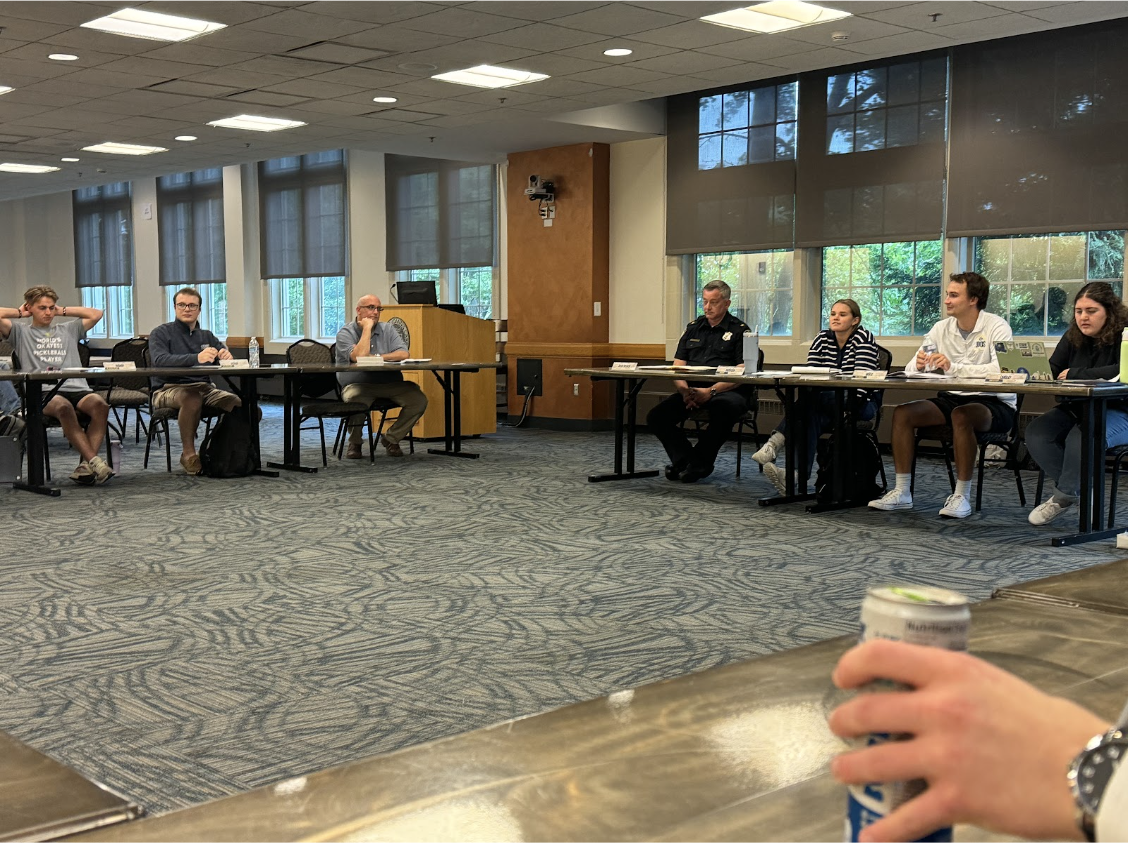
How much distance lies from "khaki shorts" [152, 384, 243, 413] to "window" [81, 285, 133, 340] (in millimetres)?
10317

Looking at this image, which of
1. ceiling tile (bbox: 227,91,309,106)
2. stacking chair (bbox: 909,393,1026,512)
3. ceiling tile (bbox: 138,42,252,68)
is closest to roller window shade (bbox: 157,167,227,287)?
ceiling tile (bbox: 227,91,309,106)

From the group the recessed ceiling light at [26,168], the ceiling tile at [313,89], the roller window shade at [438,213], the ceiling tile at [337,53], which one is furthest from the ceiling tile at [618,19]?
the recessed ceiling light at [26,168]

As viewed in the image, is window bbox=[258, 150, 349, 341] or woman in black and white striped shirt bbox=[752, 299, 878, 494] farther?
window bbox=[258, 150, 349, 341]

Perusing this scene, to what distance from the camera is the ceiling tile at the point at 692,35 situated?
6.61 metres

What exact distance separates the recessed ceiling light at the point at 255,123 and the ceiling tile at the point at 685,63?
136 inches

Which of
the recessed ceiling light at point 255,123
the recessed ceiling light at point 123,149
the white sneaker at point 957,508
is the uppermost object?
the recessed ceiling light at point 123,149

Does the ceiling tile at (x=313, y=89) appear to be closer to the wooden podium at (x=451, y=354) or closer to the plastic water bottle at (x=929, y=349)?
the wooden podium at (x=451, y=354)

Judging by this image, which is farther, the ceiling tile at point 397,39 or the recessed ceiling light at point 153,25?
the ceiling tile at point 397,39

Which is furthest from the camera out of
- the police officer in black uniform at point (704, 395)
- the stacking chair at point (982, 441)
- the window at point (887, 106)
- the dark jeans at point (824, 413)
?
the window at point (887, 106)

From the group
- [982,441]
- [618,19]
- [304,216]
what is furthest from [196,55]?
[304,216]

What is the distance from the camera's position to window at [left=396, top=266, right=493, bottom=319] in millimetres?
12430

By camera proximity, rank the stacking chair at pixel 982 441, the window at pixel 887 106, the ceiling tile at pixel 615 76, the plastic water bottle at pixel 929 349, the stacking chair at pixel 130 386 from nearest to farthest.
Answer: the plastic water bottle at pixel 929 349
the stacking chair at pixel 982 441
the ceiling tile at pixel 615 76
the stacking chair at pixel 130 386
the window at pixel 887 106

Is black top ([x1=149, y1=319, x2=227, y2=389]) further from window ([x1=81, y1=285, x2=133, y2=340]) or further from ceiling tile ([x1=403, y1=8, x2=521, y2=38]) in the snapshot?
window ([x1=81, y1=285, x2=133, y2=340])

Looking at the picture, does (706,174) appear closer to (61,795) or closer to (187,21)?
(187,21)
